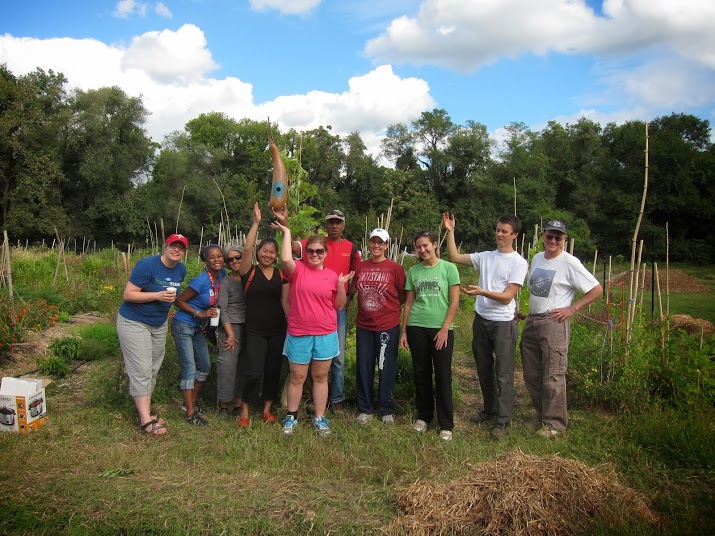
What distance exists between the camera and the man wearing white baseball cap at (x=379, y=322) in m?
4.43

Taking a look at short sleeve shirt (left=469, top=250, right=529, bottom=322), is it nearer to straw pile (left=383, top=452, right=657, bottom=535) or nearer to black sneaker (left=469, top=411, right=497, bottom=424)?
black sneaker (left=469, top=411, right=497, bottom=424)

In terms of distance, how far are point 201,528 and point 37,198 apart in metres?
31.9

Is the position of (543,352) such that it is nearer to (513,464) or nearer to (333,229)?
(513,464)

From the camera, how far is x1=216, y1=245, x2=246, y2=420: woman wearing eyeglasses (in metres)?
4.53

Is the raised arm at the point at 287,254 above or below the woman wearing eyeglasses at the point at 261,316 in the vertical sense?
above

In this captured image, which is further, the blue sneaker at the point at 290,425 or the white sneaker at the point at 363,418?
the white sneaker at the point at 363,418

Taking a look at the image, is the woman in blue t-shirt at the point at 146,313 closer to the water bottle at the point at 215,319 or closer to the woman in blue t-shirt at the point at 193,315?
the woman in blue t-shirt at the point at 193,315

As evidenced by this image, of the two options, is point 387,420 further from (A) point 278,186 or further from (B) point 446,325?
(A) point 278,186

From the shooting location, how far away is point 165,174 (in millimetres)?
34531

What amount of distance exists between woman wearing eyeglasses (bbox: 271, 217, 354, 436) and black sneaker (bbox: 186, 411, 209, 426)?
2.48 feet

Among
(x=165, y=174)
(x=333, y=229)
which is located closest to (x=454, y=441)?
(x=333, y=229)

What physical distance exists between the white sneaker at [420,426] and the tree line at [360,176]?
2175cm

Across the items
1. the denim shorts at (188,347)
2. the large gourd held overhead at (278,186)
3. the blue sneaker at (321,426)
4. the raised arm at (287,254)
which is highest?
the large gourd held overhead at (278,186)

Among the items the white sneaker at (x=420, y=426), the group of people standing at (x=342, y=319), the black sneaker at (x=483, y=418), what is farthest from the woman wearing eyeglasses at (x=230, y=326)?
the black sneaker at (x=483, y=418)
